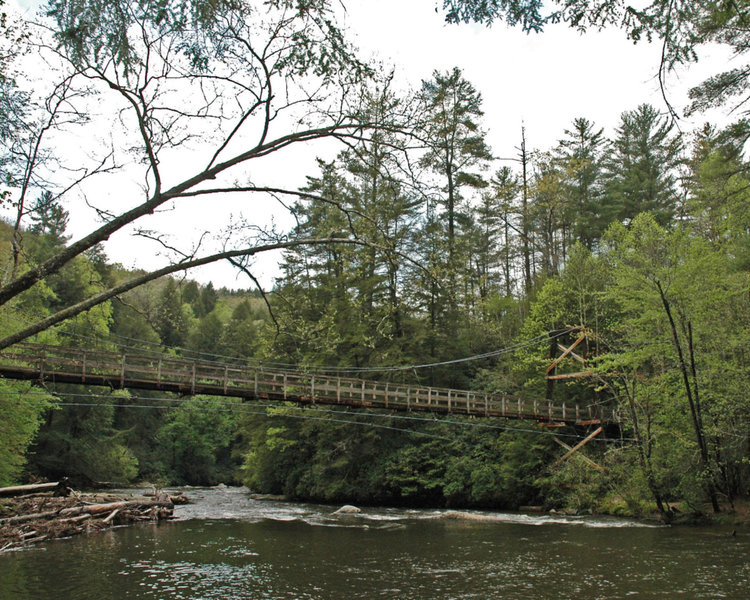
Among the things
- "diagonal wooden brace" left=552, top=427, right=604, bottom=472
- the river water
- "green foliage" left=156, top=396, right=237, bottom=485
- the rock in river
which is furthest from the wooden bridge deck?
"green foliage" left=156, top=396, right=237, bottom=485

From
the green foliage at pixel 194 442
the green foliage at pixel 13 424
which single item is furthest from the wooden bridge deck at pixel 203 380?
the green foliage at pixel 194 442

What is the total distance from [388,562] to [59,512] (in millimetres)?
8365

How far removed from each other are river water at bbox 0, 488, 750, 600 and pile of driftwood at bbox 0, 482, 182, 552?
2.07 ft

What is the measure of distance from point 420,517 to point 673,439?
662 cm

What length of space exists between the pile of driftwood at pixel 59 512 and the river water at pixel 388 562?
63cm

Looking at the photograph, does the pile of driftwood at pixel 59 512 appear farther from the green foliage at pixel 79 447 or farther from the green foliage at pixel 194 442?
the green foliage at pixel 194 442

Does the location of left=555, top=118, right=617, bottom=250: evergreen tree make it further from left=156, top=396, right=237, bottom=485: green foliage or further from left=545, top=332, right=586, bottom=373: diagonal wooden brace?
left=156, top=396, right=237, bottom=485: green foliage

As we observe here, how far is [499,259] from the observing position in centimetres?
2892

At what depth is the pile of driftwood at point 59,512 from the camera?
36.6 ft

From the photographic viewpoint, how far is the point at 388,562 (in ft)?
28.4

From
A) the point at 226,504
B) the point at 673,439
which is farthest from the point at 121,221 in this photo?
the point at 226,504

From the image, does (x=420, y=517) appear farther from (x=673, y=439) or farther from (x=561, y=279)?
(x=561, y=279)

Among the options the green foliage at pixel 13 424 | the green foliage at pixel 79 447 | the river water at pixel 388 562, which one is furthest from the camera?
the green foliage at pixel 79 447

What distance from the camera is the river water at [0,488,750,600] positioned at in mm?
6781
